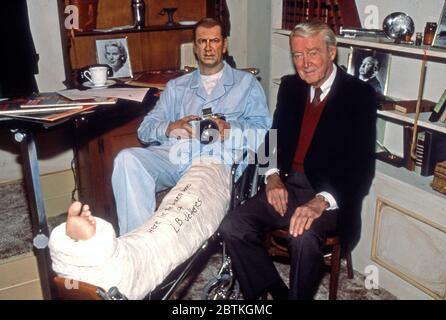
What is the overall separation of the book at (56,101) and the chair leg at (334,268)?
1.18 m

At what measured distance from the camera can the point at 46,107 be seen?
77.4 inches

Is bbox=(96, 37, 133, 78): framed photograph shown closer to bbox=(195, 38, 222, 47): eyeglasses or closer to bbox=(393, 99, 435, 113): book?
bbox=(195, 38, 222, 47): eyeglasses

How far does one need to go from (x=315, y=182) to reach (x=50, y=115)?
1.17 meters

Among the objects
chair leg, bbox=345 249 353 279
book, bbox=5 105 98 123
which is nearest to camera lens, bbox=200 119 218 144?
book, bbox=5 105 98 123

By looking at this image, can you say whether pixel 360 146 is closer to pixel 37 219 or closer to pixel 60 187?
pixel 37 219

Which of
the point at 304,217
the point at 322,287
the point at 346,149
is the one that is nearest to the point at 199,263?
the point at 322,287

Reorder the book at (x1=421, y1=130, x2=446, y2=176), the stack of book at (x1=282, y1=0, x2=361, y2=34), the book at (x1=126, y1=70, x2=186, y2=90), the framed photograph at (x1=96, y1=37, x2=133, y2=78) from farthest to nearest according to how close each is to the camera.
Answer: the framed photograph at (x1=96, y1=37, x2=133, y2=78) → the book at (x1=126, y1=70, x2=186, y2=90) → the stack of book at (x1=282, y1=0, x2=361, y2=34) → the book at (x1=421, y1=130, x2=446, y2=176)

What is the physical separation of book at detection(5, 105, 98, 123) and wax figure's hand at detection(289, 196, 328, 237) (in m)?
0.98

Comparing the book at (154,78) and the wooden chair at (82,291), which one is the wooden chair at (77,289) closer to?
the wooden chair at (82,291)

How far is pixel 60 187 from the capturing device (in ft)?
11.1

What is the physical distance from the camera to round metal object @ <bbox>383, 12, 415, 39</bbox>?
91.3 inches

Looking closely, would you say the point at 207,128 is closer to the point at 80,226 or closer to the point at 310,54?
the point at 310,54

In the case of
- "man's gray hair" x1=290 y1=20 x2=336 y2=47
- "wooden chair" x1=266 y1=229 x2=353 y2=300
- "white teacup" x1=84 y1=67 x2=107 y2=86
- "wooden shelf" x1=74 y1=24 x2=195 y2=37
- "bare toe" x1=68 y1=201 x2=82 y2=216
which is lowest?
"wooden chair" x1=266 y1=229 x2=353 y2=300
